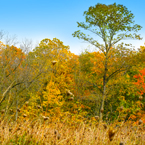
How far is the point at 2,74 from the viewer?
1292 cm

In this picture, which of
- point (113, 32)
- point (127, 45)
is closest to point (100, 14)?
point (113, 32)

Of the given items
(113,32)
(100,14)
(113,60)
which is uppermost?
(100,14)

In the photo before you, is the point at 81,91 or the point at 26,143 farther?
the point at 81,91

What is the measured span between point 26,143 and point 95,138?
125 cm

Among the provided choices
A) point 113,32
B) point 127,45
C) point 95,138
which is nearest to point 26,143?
point 95,138

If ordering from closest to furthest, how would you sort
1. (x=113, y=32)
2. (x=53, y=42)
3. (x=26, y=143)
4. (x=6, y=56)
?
(x=26, y=143) → (x=113, y=32) → (x=6, y=56) → (x=53, y=42)

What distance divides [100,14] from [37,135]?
35.0 ft

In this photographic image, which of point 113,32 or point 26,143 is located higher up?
point 113,32

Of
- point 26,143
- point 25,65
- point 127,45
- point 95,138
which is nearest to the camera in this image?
point 26,143

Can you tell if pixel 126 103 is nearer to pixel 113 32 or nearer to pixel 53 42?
pixel 113 32

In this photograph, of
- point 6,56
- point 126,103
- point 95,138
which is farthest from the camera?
point 126,103

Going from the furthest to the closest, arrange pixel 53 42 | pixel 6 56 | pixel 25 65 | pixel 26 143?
pixel 53 42 → pixel 25 65 → pixel 6 56 → pixel 26 143

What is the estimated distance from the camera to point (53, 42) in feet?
71.3

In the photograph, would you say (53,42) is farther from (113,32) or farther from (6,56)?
(113,32)
